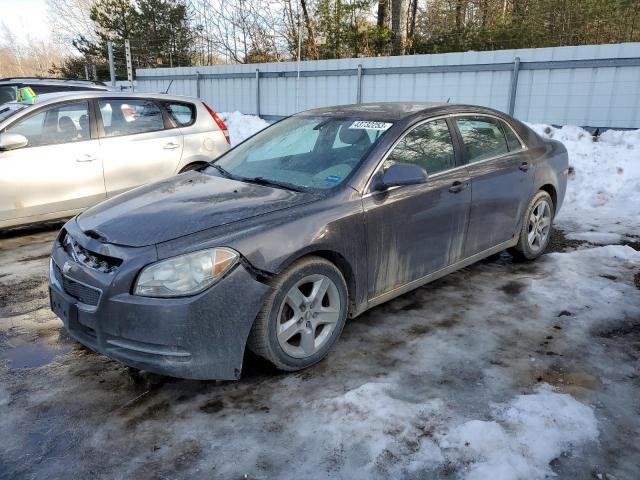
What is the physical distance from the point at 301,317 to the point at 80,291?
4.11 ft

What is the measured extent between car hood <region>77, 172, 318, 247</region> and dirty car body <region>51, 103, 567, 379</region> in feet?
0.04

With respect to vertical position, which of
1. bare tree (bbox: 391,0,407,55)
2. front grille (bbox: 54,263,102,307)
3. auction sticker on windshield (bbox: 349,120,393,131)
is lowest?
front grille (bbox: 54,263,102,307)

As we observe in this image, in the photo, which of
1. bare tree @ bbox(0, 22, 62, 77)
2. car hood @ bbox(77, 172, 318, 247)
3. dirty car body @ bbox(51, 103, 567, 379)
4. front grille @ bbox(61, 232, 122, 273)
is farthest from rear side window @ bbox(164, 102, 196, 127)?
bare tree @ bbox(0, 22, 62, 77)

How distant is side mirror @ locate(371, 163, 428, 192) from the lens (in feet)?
11.2

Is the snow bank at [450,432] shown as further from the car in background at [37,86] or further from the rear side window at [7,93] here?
the rear side window at [7,93]

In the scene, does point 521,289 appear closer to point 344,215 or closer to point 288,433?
point 344,215

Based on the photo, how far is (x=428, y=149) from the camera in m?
3.97

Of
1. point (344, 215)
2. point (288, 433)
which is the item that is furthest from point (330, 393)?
point (344, 215)

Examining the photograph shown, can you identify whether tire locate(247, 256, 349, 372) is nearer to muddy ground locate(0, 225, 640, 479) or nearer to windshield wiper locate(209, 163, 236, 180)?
muddy ground locate(0, 225, 640, 479)

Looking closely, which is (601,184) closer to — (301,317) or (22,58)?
(301,317)

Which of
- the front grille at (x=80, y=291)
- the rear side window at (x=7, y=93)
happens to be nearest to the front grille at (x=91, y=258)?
the front grille at (x=80, y=291)

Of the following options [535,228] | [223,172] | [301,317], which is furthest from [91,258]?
[535,228]

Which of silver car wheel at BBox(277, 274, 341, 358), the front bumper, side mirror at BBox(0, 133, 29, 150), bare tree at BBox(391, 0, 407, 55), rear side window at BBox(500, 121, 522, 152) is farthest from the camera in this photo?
bare tree at BBox(391, 0, 407, 55)

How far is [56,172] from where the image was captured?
581 centimetres
